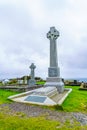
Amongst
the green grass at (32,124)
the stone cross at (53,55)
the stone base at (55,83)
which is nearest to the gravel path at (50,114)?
the green grass at (32,124)

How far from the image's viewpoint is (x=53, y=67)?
21.0 meters

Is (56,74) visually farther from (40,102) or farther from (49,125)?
(49,125)

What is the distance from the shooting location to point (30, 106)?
37.6ft

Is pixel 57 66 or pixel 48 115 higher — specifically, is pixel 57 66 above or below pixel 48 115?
above

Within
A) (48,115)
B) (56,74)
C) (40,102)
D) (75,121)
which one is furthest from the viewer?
(56,74)

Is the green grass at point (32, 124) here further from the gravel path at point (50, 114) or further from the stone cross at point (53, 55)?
the stone cross at point (53, 55)

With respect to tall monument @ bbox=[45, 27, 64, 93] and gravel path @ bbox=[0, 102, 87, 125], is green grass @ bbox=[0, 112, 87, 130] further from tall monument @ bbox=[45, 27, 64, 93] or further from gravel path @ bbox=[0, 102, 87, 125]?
tall monument @ bbox=[45, 27, 64, 93]

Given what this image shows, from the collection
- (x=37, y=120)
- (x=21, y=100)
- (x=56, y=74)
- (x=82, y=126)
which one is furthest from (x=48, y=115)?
(x=56, y=74)

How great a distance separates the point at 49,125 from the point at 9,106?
12.9ft

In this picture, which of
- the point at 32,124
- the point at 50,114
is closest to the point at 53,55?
the point at 50,114

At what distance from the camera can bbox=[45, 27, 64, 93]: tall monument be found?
20.3 m

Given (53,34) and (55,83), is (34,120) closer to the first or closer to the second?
(55,83)

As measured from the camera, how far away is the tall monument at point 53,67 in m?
20.3

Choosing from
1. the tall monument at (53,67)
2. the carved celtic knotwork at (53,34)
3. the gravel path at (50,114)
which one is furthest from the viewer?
the carved celtic knotwork at (53,34)
